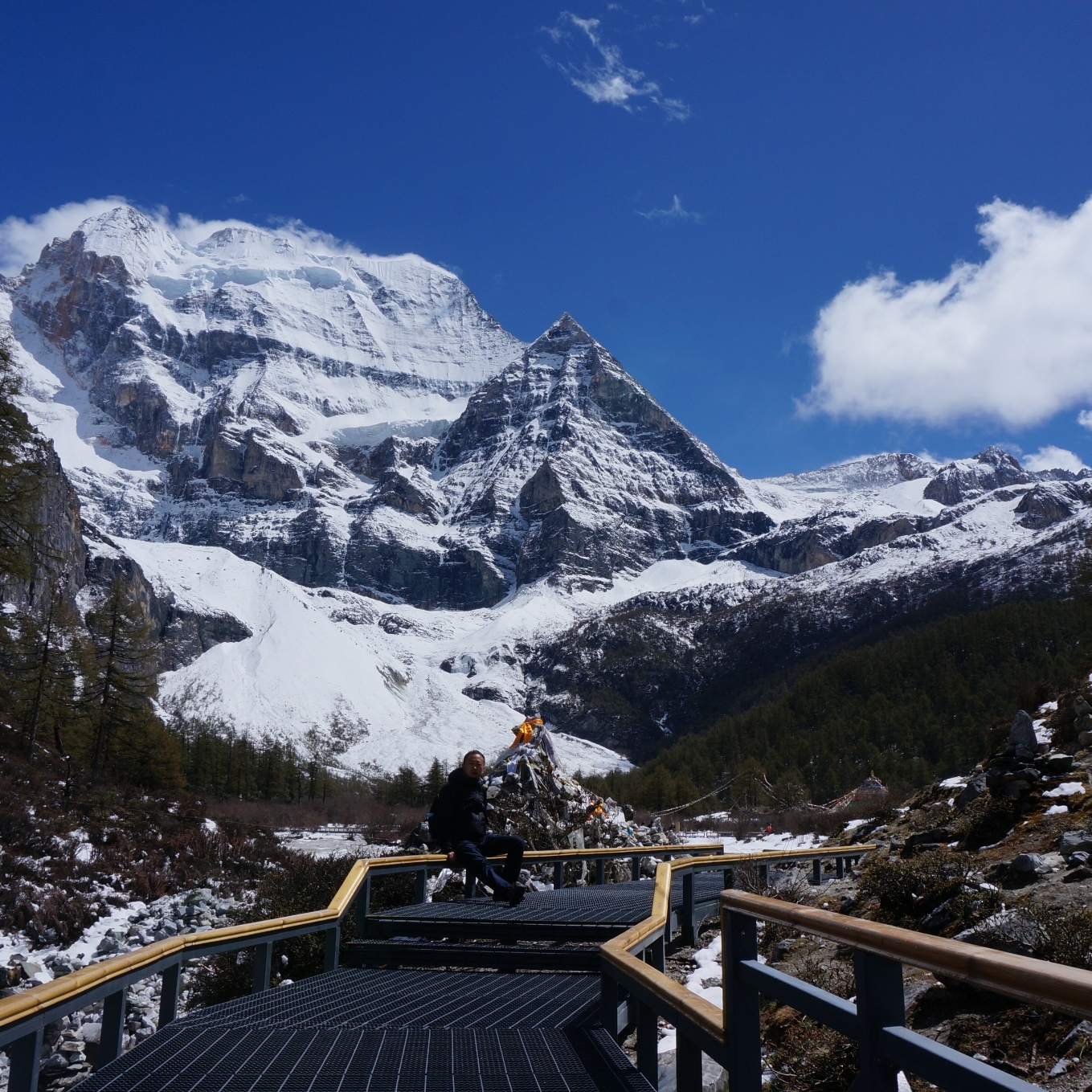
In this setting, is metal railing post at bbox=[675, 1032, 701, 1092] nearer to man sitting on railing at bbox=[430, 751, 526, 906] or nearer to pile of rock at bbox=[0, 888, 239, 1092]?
pile of rock at bbox=[0, 888, 239, 1092]

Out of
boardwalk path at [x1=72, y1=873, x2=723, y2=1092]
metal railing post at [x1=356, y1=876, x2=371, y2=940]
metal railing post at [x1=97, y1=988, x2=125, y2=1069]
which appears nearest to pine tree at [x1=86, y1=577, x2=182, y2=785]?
metal railing post at [x1=356, y1=876, x2=371, y2=940]

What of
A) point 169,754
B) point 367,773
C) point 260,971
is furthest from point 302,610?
point 260,971

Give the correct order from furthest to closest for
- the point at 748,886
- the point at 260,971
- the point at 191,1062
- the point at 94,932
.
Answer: the point at 94,932 → the point at 748,886 → the point at 260,971 → the point at 191,1062

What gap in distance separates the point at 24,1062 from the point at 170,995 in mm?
1739

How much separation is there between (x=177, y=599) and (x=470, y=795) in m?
178

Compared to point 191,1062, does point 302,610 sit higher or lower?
higher

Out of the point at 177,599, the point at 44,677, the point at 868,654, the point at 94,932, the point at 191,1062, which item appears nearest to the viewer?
the point at 191,1062

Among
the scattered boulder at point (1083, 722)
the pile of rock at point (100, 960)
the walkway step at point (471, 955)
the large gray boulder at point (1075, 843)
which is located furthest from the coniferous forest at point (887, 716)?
the walkway step at point (471, 955)

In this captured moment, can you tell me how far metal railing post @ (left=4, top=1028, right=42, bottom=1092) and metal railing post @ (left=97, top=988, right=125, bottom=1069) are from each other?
949mm

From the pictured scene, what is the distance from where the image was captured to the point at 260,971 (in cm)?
556

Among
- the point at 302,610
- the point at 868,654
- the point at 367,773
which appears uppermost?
the point at 302,610

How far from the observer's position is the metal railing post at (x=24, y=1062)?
289 centimetres

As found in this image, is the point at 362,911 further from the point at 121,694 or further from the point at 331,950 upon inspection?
the point at 121,694

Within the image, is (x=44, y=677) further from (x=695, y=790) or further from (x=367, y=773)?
(x=367, y=773)
